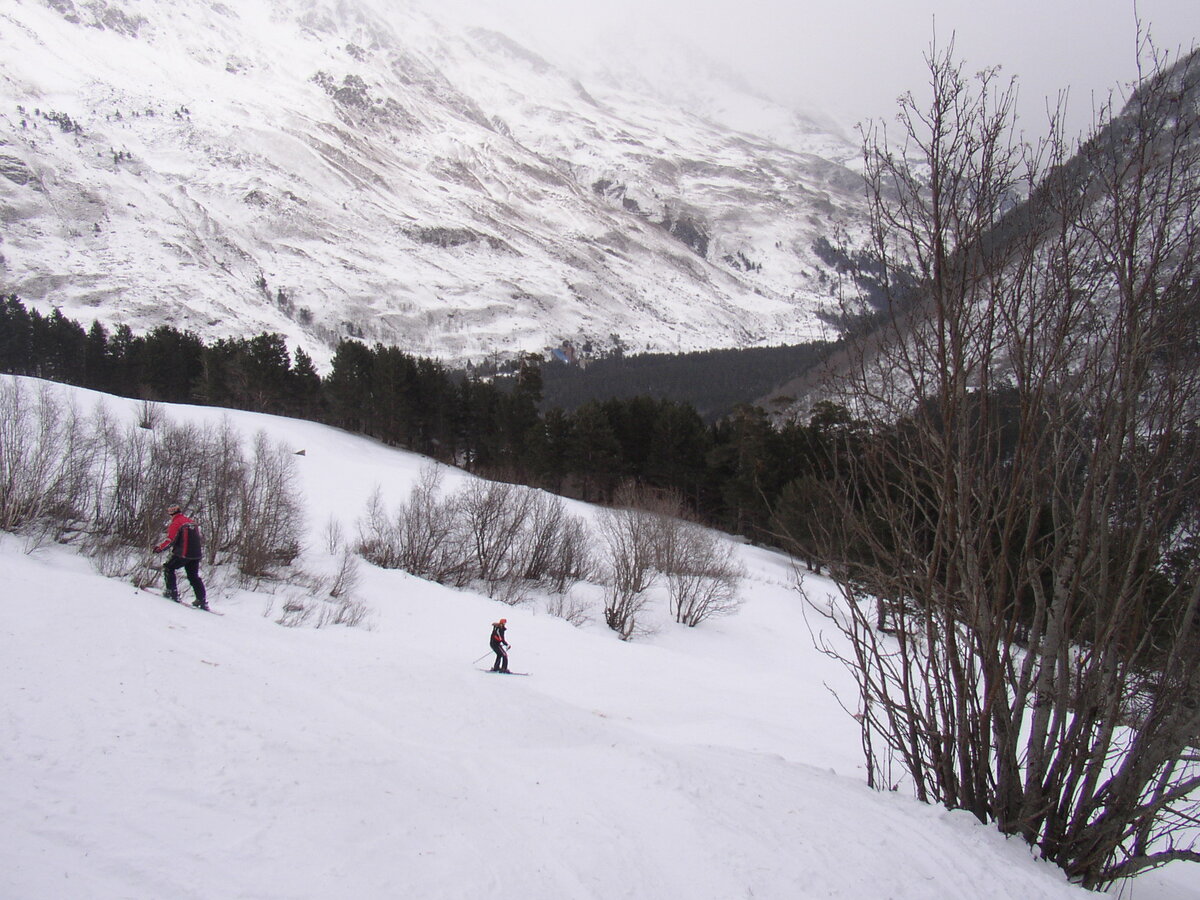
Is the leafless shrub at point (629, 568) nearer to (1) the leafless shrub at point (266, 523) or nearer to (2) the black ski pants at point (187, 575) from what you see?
(1) the leafless shrub at point (266, 523)

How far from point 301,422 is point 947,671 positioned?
184 feet

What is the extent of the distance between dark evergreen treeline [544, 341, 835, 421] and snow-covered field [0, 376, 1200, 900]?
292ft

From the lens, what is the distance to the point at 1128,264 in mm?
4297

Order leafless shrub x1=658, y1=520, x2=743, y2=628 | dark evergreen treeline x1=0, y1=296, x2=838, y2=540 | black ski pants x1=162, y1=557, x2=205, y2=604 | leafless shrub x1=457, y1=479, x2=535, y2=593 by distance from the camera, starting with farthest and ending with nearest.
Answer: dark evergreen treeline x1=0, y1=296, x2=838, y2=540 → leafless shrub x1=457, y1=479, x2=535, y2=593 → leafless shrub x1=658, y1=520, x2=743, y2=628 → black ski pants x1=162, y1=557, x2=205, y2=604

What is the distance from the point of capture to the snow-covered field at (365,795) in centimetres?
407

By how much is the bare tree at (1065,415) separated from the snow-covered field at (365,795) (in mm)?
799

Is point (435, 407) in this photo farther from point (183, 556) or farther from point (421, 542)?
point (183, 556)

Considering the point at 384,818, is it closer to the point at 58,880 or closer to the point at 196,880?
the point at 196,880

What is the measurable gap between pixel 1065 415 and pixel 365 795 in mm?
6192

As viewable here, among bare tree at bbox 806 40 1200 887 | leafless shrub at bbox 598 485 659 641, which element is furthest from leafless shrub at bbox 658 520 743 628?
bare tree at bbox 806 40 1200 887

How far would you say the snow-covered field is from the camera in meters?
4.07

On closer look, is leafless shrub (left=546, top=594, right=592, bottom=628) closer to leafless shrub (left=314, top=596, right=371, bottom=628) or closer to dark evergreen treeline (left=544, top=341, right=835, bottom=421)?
leafless shrub (left=314, top=596, right=371, bottom=628)

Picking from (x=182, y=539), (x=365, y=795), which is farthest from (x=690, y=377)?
(x=365, y=795)

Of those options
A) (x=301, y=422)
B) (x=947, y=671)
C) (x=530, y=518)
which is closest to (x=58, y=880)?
(x=947, y=671)
